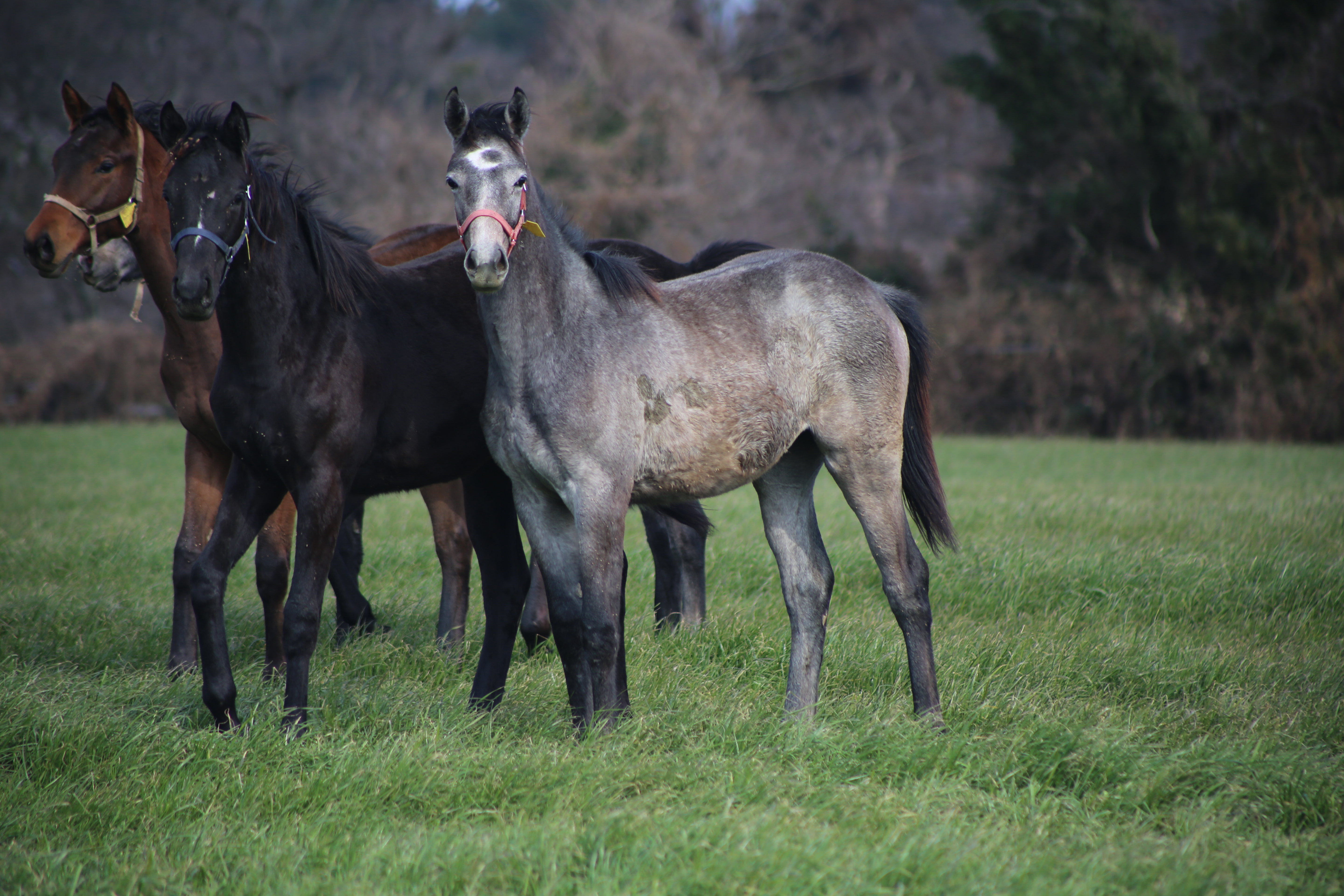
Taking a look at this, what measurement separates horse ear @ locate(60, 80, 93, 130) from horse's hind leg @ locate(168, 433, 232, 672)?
4.70ft

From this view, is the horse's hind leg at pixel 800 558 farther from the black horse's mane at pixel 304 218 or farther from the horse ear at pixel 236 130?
the horse ear at pixel 236 130

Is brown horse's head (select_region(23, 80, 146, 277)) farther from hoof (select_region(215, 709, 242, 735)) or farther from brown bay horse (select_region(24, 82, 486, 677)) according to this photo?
hoof (select_region(215, 709, 242, 735))

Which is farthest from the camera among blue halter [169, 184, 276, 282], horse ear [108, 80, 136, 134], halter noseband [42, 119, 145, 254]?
halter noseband [42, 119, 145, 254]

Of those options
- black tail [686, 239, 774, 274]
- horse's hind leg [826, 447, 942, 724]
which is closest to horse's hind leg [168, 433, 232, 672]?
black tail [686, 239, 774, 274]

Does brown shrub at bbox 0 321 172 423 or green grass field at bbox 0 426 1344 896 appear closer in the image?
green grass field at bbox 0 426 1344 896

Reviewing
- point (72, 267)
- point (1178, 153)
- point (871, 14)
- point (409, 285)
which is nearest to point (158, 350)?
point (72, 267)

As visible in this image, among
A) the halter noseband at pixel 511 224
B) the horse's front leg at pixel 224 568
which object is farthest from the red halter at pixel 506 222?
the horse's front leg at pixel 224 568

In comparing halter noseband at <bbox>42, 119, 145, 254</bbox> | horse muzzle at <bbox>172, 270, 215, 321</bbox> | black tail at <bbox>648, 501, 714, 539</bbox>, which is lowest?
black tail at <bbox>648, 501, 714, 539</bbox>

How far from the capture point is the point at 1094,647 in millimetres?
4816

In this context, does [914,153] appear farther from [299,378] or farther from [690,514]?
[299,378]

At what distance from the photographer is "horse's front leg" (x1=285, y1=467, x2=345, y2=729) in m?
3.80

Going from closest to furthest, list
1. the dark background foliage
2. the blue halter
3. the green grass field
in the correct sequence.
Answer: the green grass field, the blue halter, the dark background foliage

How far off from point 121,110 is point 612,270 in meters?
2.31

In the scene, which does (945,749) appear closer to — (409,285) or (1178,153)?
(409,285)
